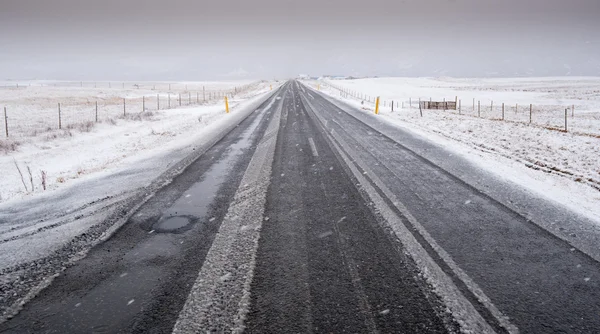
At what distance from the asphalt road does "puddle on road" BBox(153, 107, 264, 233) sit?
0.04m

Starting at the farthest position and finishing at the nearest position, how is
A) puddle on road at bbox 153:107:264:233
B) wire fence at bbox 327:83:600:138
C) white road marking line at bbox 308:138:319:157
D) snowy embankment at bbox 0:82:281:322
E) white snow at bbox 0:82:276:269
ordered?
wire fence at bbox 327:83:600:138
white road marking line at bbox 308:138:319:157
puddle on road at bbox 153:107:264:233
white snow at bbox 0:82:276:269
snowy embankment at bbox 0:82:281:322

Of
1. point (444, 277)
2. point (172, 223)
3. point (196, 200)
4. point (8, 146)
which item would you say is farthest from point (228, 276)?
point (8, 146)

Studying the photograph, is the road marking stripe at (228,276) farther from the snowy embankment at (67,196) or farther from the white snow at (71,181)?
the white snow at (71,181)

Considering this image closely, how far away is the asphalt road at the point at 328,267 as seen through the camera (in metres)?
2.74

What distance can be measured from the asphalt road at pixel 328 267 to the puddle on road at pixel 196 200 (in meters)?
0.04

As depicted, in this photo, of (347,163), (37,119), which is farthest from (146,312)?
(37,119)

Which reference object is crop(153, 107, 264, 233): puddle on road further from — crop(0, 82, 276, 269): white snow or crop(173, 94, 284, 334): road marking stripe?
crop(0, 82, 276, 269): white snow

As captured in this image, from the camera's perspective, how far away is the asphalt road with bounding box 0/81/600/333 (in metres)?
2.74

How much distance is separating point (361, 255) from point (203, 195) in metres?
3.37

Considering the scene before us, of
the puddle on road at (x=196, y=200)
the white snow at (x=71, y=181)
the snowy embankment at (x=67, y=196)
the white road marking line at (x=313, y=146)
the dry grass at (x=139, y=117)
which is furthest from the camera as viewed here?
the dry grass at (x=139, y=117)

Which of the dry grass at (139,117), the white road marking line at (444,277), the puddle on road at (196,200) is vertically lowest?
the white road marking line at (444,277)

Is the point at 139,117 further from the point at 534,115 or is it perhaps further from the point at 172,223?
the point at 534,115

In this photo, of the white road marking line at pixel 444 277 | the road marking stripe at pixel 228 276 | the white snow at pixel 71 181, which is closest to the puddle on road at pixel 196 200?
the road marking stripe at pixel 228 276

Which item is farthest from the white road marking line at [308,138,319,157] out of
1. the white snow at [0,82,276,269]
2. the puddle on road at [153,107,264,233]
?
the white snow at [0,82,276,269]
